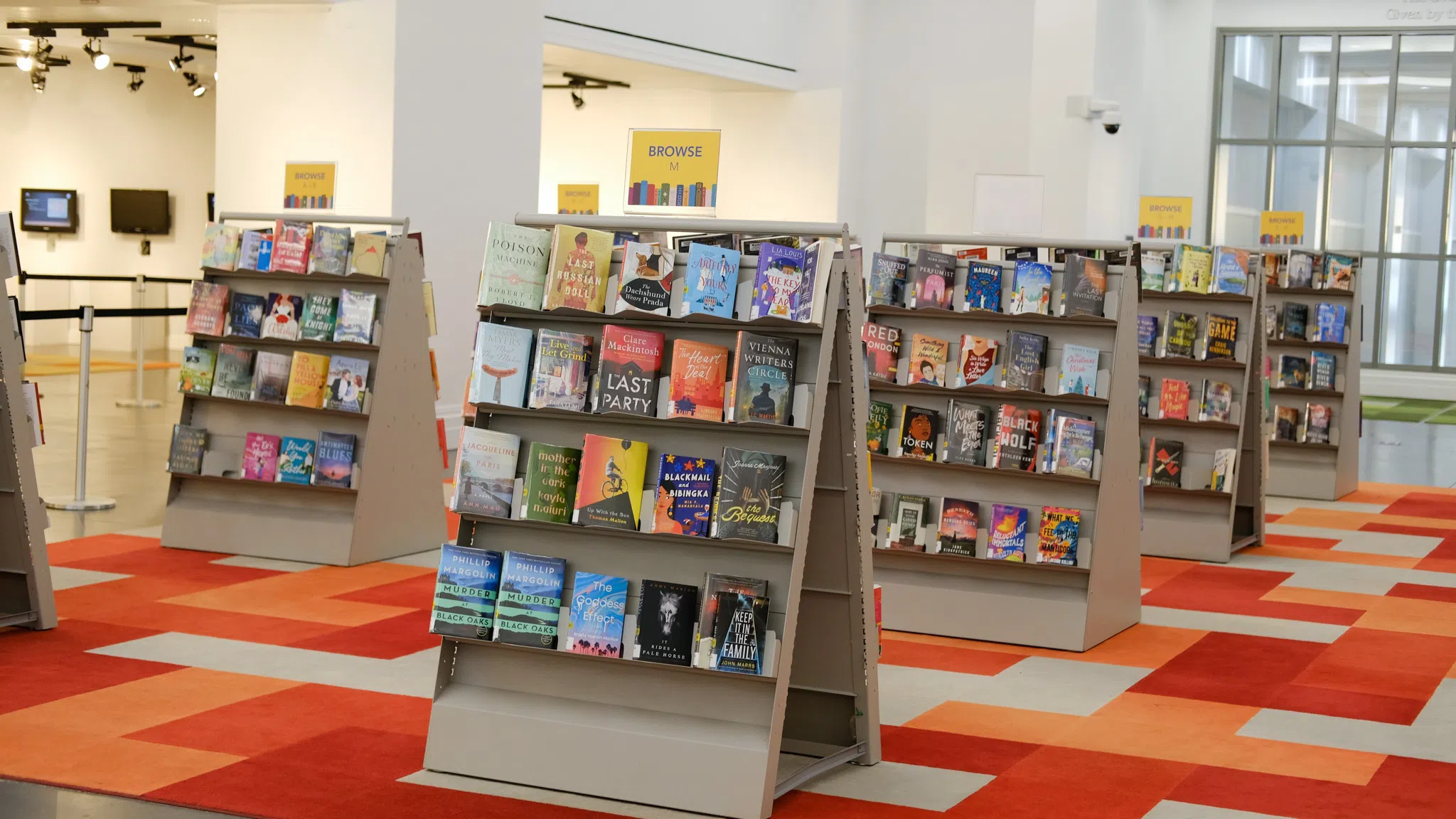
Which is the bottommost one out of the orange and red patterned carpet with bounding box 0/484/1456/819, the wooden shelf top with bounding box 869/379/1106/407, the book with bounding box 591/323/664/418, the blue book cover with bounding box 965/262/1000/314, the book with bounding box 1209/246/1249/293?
the orange and red patterned carpet with bounding box 0/484/1456/819

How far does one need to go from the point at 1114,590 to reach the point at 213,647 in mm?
3461

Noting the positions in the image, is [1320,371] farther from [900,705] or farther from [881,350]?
[900,705]

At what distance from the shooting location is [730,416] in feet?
12.4

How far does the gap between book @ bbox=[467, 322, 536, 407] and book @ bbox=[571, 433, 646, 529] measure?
28 cm

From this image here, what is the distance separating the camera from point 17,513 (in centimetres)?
536

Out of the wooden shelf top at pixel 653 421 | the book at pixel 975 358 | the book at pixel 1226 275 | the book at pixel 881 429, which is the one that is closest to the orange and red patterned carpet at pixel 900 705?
the book at pixel 881 429

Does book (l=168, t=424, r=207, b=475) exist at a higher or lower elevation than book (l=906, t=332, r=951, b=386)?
lower

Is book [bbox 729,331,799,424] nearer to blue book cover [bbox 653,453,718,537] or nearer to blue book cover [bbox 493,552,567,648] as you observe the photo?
blue book cover [bbox 653,453,718,537]

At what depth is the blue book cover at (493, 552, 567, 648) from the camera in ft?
12.8

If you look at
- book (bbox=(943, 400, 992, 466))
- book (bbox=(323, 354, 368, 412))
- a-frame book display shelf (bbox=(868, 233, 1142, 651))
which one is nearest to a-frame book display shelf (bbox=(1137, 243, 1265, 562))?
a-frame book display shelf (bbox=(868, 233, 1142, 651))

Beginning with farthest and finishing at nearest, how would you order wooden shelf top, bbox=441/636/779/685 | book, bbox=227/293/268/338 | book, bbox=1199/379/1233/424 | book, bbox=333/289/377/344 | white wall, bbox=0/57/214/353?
white wall, bbox=0/57/214/353
book, bbox=1199/379/1233/424
book, bbox=227/293/268/338
book, bbox=333/289/377/344
wooden shelf top, bbox=441/636/779/685

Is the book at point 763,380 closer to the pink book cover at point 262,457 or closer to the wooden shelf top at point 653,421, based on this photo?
the wooden shelf top at point 653,421

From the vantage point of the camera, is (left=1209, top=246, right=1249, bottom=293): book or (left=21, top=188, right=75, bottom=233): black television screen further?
(left=21, top=188, right=75, bottom=233): black television screen

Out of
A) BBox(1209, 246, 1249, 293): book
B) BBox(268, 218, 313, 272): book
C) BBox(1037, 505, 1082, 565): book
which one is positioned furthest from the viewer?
BBox(1209, 246, 1249, 293): book
